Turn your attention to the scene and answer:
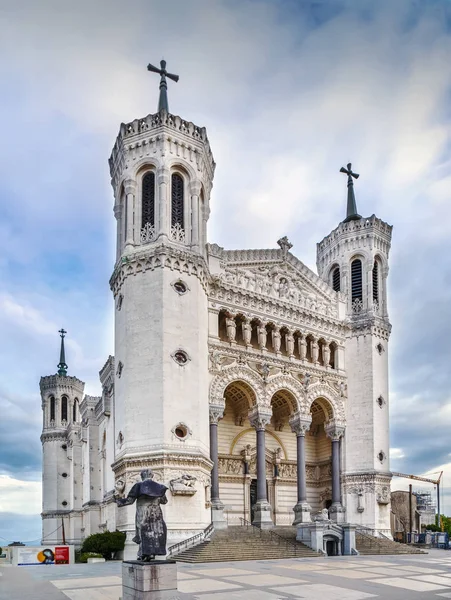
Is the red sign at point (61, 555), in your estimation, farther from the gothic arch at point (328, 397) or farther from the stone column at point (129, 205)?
the gothic arch at point (328, 397)

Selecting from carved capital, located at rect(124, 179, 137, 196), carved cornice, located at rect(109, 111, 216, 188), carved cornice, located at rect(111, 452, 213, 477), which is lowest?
carved cornice, located at rect(111, 452, 213, 477)

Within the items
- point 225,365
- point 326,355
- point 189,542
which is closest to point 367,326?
point 326,355

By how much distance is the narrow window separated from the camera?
4575cm

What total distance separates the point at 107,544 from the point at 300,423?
47.3 ft

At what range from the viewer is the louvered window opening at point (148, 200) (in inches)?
1382

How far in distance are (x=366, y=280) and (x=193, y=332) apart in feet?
56.1

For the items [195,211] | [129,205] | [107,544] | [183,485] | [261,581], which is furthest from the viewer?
[195,211]

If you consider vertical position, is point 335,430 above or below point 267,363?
below

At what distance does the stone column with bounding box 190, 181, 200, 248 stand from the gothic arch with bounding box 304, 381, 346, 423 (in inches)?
500

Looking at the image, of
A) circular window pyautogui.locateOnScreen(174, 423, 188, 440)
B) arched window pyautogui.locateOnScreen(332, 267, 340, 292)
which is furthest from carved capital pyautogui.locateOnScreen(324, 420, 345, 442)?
circular window pyautogui.locateOnScreen(174, 423, 188, 440)

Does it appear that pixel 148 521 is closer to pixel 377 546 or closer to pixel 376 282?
pixel 377 546

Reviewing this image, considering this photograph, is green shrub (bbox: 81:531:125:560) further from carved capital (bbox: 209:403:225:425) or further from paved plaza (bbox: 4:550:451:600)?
carved capital (bbox: 209:403:225:425)

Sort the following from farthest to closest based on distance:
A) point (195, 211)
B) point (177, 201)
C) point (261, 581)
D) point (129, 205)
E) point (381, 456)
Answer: point (381, 456)
point (177, 201)
point (195, 211)
point (129, 205)
point (261, 581)

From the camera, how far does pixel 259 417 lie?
3681 cm
